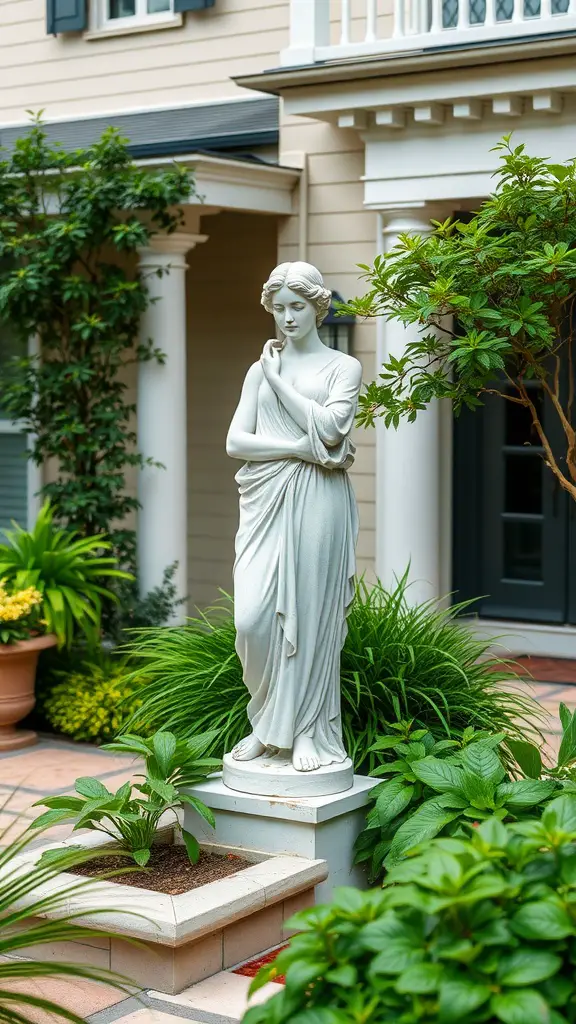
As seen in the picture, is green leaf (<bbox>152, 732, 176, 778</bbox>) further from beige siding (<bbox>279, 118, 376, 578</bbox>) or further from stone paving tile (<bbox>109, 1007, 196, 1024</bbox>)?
beige siding (<bbox>279, 118, 376, 578</bbox>)

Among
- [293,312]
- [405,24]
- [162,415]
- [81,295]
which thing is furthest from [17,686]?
[405,24]

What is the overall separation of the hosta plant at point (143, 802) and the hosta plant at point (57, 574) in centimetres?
295

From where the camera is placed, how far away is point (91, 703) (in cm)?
803

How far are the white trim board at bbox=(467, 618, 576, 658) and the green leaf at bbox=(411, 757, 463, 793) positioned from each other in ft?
17.2

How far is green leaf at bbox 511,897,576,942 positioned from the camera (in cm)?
272

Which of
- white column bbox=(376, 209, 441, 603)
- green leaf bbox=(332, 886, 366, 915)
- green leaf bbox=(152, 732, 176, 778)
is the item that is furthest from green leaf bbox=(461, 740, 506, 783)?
white column bbox=(376, 209, 441, 603)

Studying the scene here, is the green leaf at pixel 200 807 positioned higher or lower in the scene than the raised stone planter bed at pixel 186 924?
higher

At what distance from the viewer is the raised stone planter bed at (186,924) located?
14.4 ft

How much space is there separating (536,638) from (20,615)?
13.1ft

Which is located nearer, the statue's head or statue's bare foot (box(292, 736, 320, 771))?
statue's bare foot (box(292, 736, 320, 771))

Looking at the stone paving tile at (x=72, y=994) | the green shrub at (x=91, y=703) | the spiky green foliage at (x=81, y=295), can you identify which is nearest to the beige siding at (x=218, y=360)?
the spiky green foliage at (x=81, y=295)

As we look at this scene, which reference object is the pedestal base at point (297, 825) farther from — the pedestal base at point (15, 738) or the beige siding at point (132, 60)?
the beige siding at point (132, 60)

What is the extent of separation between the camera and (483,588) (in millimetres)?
10602

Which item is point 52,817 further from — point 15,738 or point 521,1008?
point 15,738
